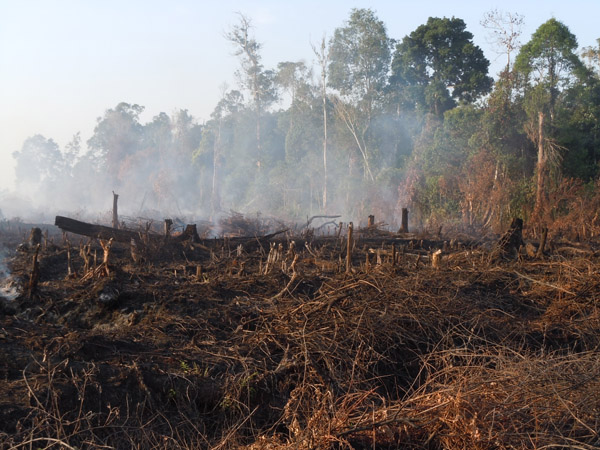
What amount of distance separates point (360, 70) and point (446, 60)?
8060mm

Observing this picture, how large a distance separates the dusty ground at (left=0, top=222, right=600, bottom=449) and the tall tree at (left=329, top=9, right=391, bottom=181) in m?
27.8

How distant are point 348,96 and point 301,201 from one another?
24.8ft

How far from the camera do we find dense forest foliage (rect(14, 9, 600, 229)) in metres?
22.1

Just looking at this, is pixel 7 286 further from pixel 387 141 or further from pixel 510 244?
pixel 387 141

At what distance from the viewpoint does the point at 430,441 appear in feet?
13.0

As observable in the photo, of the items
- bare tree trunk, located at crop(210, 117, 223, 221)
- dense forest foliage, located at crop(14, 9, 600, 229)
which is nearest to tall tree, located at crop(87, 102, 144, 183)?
dense forest foliage, located at crop(14, 9, 600, 229)

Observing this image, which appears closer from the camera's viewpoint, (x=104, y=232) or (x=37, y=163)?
(x=104, y=232)

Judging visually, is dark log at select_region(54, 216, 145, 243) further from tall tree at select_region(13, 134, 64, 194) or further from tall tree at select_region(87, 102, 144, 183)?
tall tree at select_region(13, 134, 64, 194)

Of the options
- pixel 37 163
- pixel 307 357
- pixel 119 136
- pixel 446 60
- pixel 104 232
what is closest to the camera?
pixel 307 357

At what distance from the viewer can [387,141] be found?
36.0 metres

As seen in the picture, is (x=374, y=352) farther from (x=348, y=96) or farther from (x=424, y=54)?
(x=348, y=96)

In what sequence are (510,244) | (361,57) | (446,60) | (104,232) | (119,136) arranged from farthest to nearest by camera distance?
(119,136) → (361,57) → (446,60) → (104,232) → (510,244)

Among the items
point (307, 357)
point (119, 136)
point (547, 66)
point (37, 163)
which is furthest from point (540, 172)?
point (37, 163)

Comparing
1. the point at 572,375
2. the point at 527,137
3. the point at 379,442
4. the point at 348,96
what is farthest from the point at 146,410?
the point at 348,96
